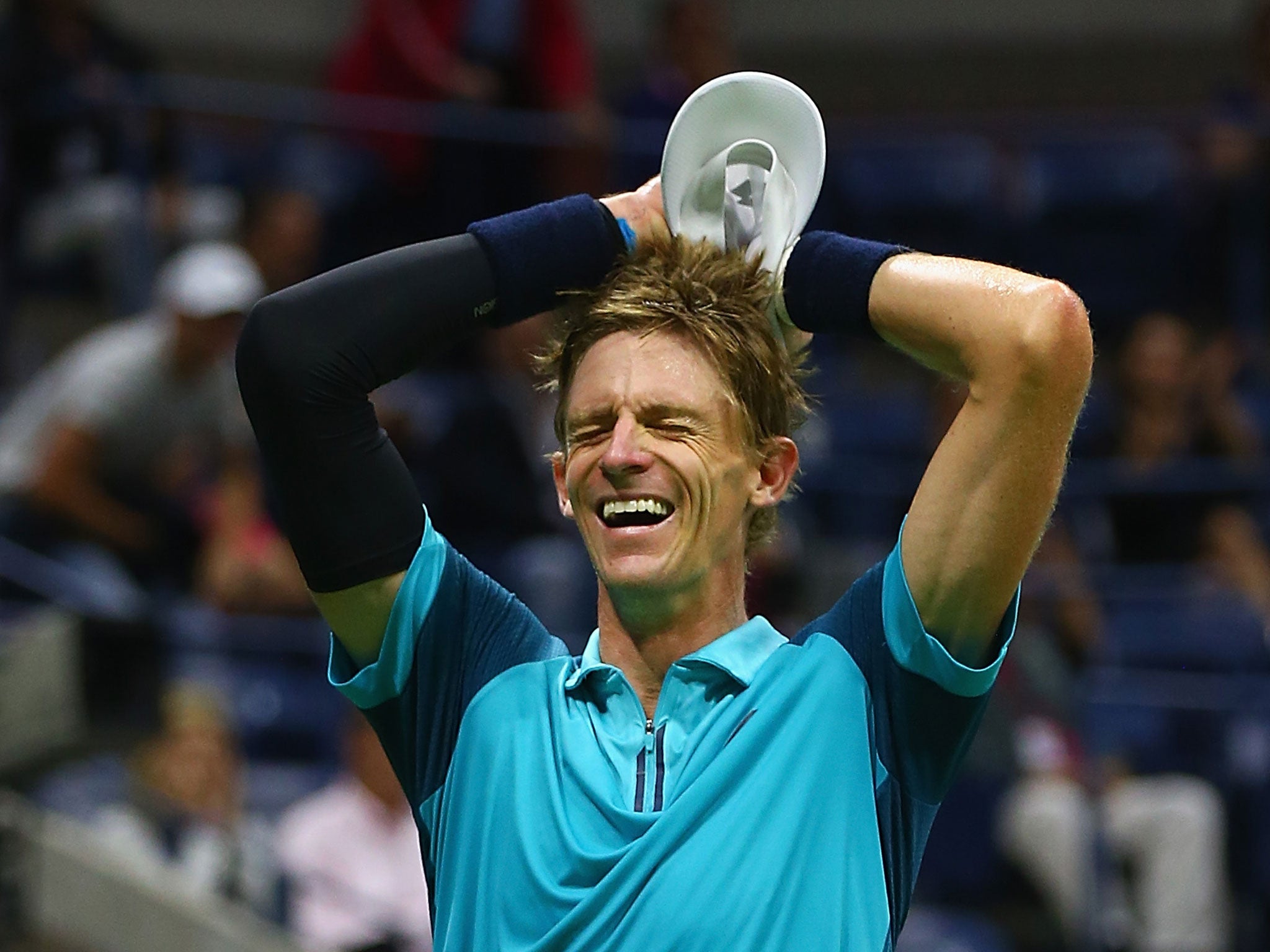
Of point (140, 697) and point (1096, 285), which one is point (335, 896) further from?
point (1096, 285)

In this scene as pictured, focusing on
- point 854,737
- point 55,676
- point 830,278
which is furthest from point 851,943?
point 55,676

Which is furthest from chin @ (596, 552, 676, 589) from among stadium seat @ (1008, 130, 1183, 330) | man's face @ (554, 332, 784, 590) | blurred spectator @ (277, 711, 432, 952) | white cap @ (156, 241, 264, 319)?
stadium seat @ (1008, 130, 1183, 330)

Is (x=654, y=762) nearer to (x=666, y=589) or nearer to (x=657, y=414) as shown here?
(x=666, y=589)

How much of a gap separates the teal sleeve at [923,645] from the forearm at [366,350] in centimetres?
45

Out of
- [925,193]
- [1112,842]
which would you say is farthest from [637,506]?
[925,193]

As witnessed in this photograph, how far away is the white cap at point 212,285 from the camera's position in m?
4.89

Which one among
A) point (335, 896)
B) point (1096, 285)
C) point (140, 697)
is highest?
point (1096, 285)

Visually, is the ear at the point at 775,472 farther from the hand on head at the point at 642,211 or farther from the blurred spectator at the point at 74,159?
the blurred spectator at the point at 74,159

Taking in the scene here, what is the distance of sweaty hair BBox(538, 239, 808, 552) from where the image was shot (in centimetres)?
192

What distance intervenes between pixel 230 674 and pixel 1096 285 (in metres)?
3.35

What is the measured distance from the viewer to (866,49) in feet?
27.7

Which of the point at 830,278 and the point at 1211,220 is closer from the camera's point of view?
the point at 830,278

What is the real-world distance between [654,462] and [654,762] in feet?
0.96

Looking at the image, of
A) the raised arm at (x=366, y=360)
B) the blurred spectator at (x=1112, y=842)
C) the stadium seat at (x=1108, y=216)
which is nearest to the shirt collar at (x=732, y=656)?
the raised arm at (x=366, y=360)
